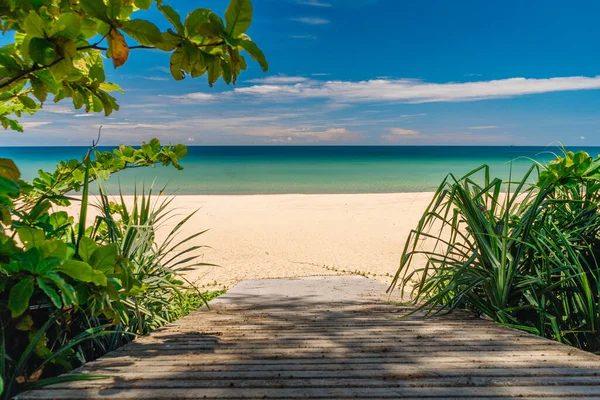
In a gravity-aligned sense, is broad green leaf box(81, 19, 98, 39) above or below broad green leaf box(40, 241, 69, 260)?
above

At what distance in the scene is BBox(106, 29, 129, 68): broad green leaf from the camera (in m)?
1.24

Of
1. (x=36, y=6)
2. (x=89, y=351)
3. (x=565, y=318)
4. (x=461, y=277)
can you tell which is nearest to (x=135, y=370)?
(x=89, y=351)

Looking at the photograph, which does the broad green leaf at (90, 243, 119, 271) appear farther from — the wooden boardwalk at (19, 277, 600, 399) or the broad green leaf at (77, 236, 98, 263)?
the wooden boardwalk at (19, 277, 600, 399)

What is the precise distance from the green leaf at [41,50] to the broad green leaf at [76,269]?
61 cm

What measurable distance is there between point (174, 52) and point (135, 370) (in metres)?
1.33

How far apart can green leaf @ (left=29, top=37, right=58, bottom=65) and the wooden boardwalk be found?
1.18 m

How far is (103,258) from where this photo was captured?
58.2 inches

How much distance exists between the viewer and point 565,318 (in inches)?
106

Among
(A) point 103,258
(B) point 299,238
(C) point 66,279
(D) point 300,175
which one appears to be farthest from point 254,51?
(D) point 300,175

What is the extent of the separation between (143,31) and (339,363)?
5.00ft

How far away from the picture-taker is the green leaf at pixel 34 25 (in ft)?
3.80

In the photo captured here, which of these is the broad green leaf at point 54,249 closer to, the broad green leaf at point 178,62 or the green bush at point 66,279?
the green bush at point 66,279

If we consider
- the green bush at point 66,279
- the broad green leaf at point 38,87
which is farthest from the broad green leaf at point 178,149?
the broad green leaf at point 38,87

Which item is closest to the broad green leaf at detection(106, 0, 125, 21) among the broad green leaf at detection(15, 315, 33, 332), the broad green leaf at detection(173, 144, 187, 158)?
the broad green leaf at detection(15, 315, 33, 332)
